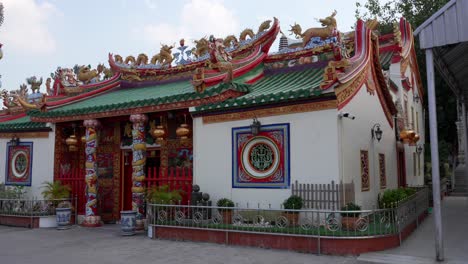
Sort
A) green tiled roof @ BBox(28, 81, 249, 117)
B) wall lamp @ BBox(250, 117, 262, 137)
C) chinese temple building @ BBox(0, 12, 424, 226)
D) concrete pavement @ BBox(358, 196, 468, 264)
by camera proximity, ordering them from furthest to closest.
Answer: green tiled roof @ BBox(28, 81, 249, 117) → wall lamp @ BBox(250, 117, 262, 137) → chinese temple building @ BBox(0, 12, 424, 226) → concrete pavement @ BBox(358, 196, 468, 264)

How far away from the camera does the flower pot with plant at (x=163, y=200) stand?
9.72m

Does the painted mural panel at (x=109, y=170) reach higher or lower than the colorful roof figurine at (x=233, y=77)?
lower

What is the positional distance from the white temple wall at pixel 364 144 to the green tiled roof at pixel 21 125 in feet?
31.1

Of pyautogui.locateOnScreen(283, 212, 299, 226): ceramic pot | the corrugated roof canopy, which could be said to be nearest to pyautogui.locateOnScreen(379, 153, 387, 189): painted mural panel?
pyautogui.locateOnScreen(283, 212, 299, 226): ceramic pot

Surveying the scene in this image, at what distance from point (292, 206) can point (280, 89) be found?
2904mm

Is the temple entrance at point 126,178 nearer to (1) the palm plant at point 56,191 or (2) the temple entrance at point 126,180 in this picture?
(2) the temple entrance at point 126,180

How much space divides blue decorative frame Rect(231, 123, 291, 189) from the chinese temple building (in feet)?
0.07

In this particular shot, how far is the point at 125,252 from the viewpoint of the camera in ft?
27.1

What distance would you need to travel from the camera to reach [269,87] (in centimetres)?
1059

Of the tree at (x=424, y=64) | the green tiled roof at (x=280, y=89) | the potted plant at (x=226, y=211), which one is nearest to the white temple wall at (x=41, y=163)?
the green tiled roof at (x=280, y=89)

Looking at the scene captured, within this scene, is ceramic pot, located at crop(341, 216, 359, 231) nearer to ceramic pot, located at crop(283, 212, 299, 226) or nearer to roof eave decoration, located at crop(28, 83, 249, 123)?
ceramic pot, located at crop(283, 212, 299, 226)

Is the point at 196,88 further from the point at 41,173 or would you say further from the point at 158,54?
the point at 41,173

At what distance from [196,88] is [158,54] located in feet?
14.1

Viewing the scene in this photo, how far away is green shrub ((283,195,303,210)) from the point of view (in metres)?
8.42
